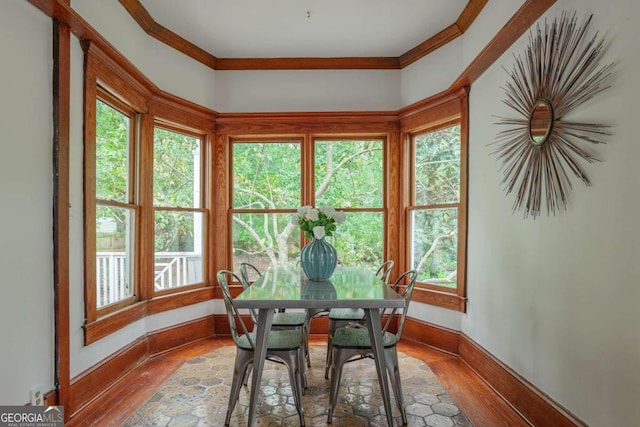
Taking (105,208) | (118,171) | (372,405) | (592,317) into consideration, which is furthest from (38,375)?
(592,317)

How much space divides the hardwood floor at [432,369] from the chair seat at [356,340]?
71cm

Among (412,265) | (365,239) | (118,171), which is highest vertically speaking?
(118,171)

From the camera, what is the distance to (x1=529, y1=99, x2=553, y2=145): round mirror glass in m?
1.97

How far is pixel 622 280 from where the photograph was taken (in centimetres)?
150

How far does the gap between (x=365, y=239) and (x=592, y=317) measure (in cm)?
249

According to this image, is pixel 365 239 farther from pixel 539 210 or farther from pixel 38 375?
pixel 38 375

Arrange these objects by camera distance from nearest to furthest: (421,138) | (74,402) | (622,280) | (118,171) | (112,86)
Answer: (622,280), (74,402), (112,86), (118,171), (421,138)

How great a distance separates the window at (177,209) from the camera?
3471 millimetres

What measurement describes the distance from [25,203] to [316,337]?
2.80 meters

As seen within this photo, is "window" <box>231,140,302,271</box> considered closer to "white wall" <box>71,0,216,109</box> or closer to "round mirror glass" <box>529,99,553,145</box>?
"white wall" <box>71,0,216,109</box>

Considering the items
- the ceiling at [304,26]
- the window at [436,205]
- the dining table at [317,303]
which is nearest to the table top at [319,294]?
the dining table at [317,303]

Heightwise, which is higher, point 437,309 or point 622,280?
point 622,280

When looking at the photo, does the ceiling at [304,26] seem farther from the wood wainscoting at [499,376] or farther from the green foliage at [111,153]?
the wood wainscoting at [499,376]

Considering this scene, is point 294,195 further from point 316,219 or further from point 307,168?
point 316,219
